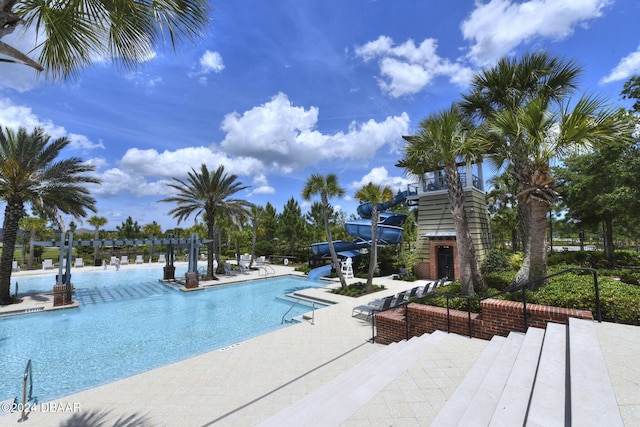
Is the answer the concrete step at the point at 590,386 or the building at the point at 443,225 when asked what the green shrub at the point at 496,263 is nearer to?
the building at the point at 443,225

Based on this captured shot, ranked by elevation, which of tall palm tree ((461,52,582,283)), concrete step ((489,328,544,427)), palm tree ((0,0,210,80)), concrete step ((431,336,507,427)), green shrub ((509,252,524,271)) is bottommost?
concrete step ((431,336,507,427))

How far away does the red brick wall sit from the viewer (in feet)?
20.5

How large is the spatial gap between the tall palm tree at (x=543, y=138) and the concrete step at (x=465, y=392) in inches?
161

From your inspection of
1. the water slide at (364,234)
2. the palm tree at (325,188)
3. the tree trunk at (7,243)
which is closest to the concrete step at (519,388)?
the palm tree at (325,188)

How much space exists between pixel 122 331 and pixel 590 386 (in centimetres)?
1309

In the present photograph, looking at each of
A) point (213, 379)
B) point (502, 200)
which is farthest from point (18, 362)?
point (502, 200)

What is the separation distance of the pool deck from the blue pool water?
1123mm

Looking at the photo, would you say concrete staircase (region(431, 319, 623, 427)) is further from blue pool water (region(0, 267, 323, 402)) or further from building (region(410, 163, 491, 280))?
building (region(410, 163, 491, 280))

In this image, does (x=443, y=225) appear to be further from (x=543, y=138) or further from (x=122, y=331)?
(x=122, y=331)

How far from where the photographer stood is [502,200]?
28234mm

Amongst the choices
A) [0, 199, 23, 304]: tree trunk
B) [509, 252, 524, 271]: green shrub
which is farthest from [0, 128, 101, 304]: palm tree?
[509, 252, 524, 271]: green shrub

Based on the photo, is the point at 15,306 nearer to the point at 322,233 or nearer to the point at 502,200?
the point at 322,233

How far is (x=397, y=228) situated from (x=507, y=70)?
1333 cm

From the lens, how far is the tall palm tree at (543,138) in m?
6.83
